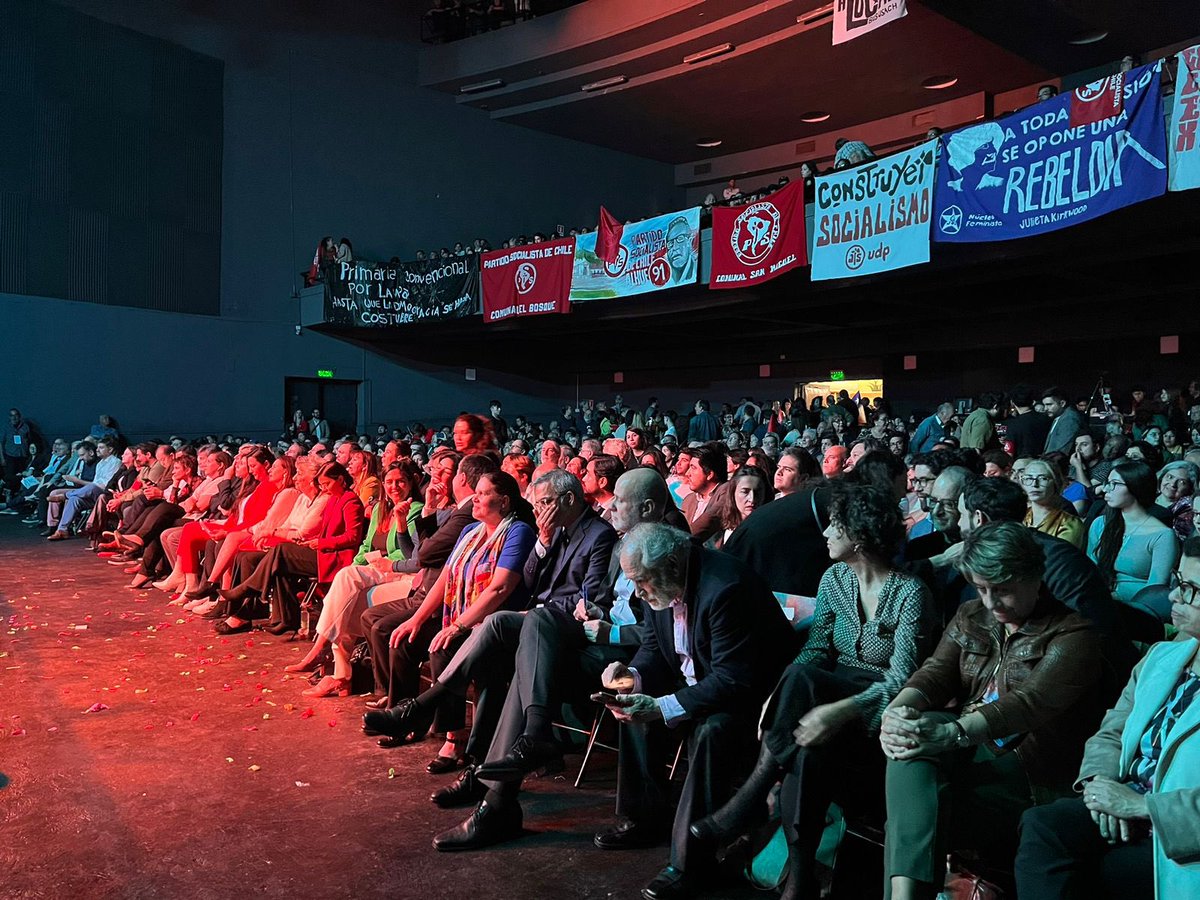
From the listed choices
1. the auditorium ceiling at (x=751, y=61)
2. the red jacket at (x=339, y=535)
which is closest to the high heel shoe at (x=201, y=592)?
the red jacket at (x=339, y=535)

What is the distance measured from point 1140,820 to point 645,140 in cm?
2293

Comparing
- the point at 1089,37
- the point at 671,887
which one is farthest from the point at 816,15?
the point at 671,887

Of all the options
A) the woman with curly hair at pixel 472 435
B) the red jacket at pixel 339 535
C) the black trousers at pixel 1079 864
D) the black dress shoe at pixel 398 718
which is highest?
the woman with curly hair at pixel 472 435

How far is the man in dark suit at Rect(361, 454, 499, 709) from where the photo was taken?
466 cm

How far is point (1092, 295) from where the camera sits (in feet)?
43.6

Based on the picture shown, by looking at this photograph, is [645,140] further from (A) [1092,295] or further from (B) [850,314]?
(A) [1092,295]

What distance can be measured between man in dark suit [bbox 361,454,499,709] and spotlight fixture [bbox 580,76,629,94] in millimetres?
16500

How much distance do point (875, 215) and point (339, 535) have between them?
6.95 metres

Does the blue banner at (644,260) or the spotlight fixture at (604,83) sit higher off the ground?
the spotlight fixture at (604,83)

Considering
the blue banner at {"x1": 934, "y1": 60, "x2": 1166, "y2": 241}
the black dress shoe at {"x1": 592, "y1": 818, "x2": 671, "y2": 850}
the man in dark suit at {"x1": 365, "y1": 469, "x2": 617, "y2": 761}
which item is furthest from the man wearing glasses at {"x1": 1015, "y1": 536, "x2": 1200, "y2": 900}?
the blue banner at {"x1": 934, "y1": 60, "x2": 1166, "y2": 241}

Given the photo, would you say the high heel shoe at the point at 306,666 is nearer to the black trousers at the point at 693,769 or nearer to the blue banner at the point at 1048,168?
the black trousers at the point at 693,769

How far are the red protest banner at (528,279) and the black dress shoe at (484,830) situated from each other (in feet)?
38.9

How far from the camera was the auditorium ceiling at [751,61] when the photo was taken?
1331cm

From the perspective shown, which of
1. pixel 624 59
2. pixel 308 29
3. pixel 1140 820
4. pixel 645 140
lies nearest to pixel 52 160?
pixel 308 29
